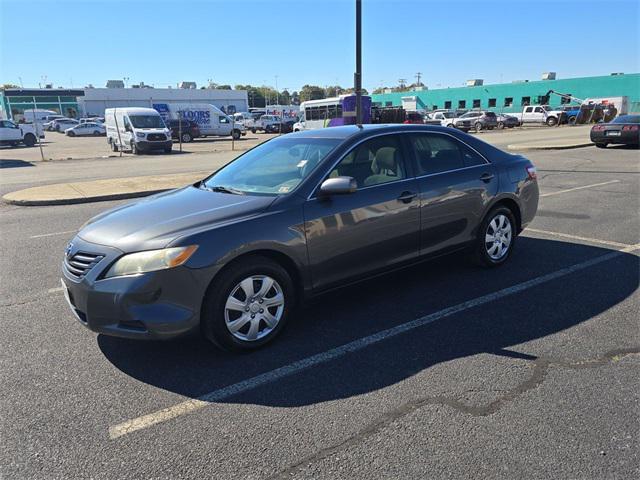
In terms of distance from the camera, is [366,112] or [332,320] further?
[366,112]

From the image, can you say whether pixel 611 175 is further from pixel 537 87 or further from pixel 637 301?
pixel 537 87

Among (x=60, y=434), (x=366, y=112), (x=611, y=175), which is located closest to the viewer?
(x=60, y=434)

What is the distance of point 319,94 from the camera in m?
157

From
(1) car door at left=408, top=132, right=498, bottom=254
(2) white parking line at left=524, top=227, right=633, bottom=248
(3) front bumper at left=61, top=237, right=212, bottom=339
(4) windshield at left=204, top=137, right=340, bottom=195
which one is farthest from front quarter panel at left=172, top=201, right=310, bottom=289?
(2) white parking line at left=524, top=227, right=633, bottom=248

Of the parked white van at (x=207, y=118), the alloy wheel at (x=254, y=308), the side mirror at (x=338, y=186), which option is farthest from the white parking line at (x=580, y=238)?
the parked white van at (x=207, y=118)

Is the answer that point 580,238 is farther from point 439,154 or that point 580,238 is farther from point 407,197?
point 407,197

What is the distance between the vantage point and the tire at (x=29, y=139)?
32028 mm

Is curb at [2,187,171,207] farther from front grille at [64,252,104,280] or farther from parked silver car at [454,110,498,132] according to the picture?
parked silver car at [454,110,498,132]

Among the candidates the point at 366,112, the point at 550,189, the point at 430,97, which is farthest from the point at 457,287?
the point at 430,97

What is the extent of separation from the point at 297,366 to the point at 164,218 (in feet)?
4.74

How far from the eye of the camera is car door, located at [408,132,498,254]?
4699 millimetres

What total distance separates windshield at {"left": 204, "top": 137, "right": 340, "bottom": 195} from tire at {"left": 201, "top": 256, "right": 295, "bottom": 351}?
2.37ft

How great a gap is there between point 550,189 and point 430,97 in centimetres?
7016

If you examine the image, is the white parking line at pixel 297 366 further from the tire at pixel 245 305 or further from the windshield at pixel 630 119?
the windshield at pixel 630 119
